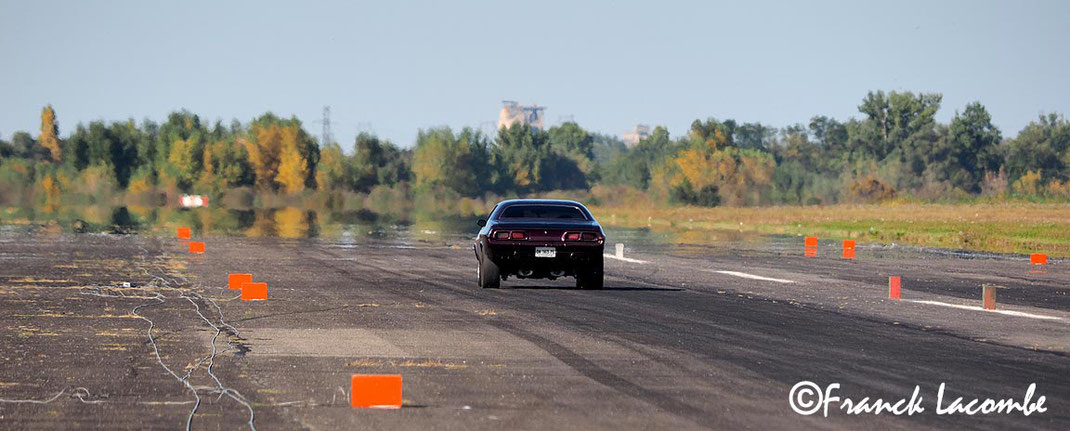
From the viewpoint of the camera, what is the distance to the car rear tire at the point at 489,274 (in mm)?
23031

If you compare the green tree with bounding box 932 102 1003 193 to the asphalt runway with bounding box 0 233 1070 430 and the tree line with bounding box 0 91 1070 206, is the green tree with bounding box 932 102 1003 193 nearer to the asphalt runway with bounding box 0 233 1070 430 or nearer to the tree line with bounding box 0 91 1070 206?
the tree line with bounding box 0 91 1070 206

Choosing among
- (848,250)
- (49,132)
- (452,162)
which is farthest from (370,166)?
(848,250)

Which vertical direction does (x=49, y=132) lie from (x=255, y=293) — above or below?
above

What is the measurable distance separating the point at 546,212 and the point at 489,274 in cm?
214

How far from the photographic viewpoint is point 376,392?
33.4 ft

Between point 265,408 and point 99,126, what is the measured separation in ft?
488

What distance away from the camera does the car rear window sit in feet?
79.4

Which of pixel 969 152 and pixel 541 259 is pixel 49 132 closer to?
pixel 969 152

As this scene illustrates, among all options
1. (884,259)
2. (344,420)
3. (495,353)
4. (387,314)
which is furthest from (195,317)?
(884,259)

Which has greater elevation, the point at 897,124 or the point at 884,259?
the point at 897,124

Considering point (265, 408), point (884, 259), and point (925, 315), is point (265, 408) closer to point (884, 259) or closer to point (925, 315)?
point (925, 315)

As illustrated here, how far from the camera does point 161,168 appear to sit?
499ft

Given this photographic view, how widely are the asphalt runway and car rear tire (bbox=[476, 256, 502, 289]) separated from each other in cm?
30

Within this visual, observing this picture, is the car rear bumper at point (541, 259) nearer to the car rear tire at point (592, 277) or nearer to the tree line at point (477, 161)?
the car rear tire at point (592, 277)
